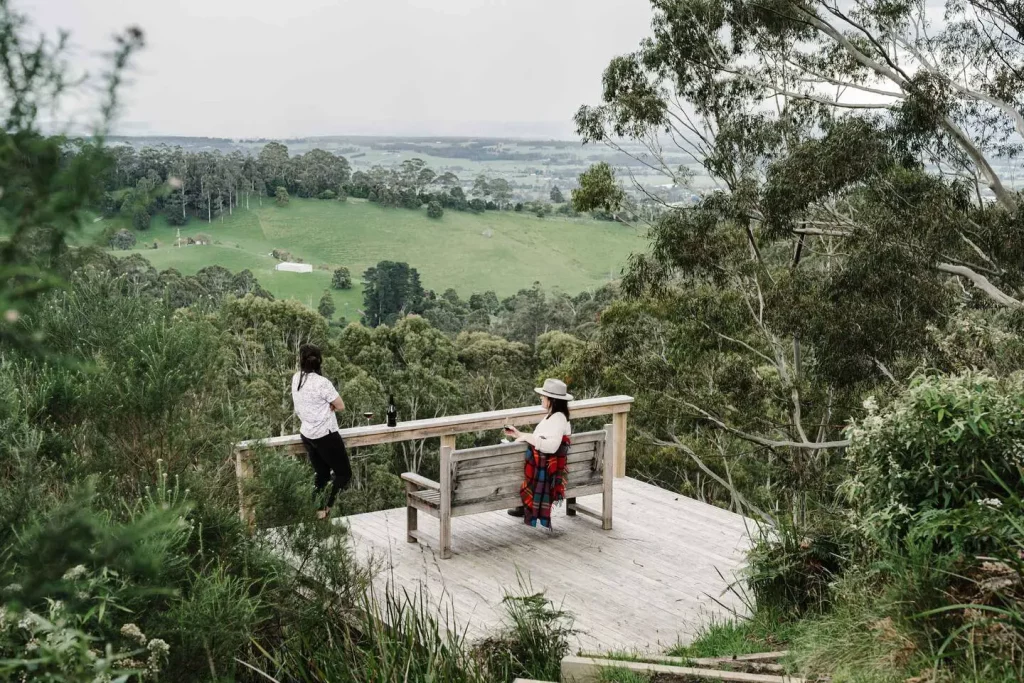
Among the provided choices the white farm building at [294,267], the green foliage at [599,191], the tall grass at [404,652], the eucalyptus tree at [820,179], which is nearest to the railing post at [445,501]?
the tall grass at [404,652]

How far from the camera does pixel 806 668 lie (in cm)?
344

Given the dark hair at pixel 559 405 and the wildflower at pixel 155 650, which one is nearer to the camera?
the wildflower at pixel 155 650

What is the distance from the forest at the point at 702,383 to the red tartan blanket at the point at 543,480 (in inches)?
54.8

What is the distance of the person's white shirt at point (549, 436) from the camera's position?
588cm

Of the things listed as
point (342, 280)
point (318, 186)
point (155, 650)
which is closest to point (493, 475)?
point (155, 650)

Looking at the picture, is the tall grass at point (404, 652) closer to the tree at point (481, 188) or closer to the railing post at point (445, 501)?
the railing post at point (445, 501)

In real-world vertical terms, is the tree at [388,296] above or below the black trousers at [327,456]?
below

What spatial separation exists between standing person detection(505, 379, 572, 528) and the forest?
1.39 m

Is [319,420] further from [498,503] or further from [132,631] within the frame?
[132,631]

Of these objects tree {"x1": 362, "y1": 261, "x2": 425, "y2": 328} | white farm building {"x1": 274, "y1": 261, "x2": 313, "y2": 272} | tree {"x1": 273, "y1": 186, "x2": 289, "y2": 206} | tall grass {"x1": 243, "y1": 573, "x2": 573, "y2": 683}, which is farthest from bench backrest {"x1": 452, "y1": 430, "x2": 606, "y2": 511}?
tree {"x1": 273, "y1": 186, "x2": 289, "y2": 206}

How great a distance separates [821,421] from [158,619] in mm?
11617

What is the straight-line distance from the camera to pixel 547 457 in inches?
235

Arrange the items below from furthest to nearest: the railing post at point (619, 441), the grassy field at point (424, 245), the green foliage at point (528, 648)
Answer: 1. the grassy field at point (424, 245)
2. the railing post at point (619, 441)
3. the green foliage at point (528, 648)

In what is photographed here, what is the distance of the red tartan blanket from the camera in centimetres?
598
